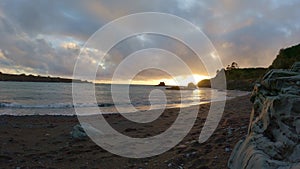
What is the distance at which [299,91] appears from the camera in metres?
4.45

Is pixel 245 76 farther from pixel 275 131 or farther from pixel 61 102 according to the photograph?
pixel 275 131

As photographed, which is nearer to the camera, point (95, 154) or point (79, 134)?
point (95, 154)

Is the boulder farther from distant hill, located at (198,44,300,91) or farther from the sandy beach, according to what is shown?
distant hill, located at (198,44,300,91)

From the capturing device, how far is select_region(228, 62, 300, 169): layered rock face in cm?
380

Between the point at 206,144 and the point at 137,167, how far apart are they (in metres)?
2.56

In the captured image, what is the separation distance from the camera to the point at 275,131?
14.4 feet

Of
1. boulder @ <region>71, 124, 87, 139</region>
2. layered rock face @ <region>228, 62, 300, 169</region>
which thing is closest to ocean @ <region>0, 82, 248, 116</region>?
boulder @ <region>71, 124, 87, 139</region>

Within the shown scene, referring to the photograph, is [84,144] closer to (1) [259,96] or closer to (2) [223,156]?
(2) [223,156]

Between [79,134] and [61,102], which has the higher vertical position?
[61,102]

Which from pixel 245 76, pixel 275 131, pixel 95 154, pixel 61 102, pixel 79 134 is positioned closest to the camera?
pixel 275 131

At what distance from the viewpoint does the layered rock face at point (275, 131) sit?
12.5 feet

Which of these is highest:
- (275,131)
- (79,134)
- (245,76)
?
(245,76)

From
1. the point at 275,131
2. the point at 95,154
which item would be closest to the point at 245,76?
the point at 95,154

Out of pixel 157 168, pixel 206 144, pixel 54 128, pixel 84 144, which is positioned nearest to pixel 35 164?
pixel 84 144
